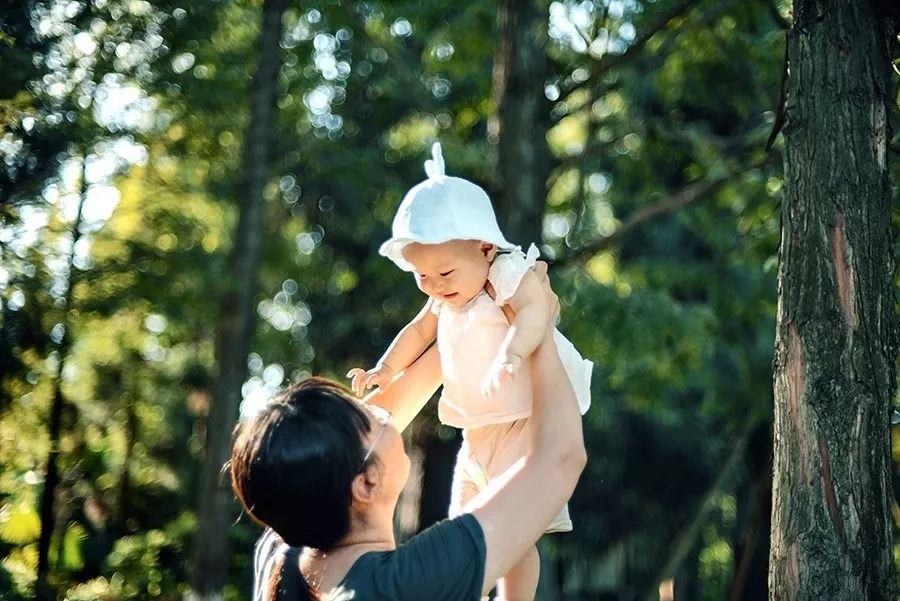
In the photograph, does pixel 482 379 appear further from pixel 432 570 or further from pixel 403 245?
pixel 432 570

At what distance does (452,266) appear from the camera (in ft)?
9.86

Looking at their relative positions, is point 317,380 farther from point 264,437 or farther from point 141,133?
point 141,133

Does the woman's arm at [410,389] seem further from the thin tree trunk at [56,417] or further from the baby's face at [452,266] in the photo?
the thin tree trunk at [56,417]

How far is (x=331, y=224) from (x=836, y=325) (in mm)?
11755

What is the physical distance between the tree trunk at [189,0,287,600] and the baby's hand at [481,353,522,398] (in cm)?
696

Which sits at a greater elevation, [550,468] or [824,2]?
[824,2]

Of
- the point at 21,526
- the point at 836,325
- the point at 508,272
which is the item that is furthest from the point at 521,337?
the point at 21,526

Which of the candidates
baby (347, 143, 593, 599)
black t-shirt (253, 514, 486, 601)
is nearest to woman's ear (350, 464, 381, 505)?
black t-shirt (253, 514, 486, 601)

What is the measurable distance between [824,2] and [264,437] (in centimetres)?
198

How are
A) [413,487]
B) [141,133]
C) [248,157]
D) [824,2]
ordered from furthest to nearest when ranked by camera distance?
[413,487] → [248,157] → [141,133] → [824,2]

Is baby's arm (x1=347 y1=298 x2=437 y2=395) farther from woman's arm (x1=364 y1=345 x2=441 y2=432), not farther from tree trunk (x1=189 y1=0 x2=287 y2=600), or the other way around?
tree trunk (x1=189 y1=0 x2=287 y2=600)

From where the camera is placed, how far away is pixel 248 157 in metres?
9.92

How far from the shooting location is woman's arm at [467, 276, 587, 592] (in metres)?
2.30

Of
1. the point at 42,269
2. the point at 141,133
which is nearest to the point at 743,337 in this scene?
the point at 141,133
